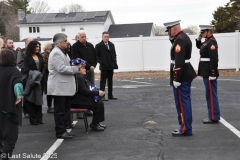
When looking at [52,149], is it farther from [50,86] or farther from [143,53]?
[143,53]

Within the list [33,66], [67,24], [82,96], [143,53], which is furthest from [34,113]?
[67,24]

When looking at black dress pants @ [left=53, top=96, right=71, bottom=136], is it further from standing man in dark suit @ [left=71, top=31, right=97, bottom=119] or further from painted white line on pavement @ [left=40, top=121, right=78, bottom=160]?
standing man in dark suit @ [left=71, top=31, right=97, bottom=119]

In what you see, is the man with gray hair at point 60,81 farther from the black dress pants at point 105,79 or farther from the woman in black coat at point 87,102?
the black dress pants at point 105,79

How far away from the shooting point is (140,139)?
770 centimetres

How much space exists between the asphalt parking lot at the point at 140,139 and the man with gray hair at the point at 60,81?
379mm

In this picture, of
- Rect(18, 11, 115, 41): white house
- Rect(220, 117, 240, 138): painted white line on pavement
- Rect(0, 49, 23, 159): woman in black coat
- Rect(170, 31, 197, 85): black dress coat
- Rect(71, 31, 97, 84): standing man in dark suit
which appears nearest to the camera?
Rect(0, 49, 23, 159): woman in black coat

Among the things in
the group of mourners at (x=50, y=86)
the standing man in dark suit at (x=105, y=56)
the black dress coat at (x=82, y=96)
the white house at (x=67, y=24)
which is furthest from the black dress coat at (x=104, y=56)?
the white house at (x=67, y=24)

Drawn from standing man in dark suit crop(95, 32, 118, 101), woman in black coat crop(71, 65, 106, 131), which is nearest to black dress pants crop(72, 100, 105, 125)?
woman in black coat crop(71, 65, 106, 131)

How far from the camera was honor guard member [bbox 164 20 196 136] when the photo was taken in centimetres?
773

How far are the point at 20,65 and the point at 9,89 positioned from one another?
14.2ft

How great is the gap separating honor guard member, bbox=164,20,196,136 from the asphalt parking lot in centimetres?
32

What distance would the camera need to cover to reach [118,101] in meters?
12.8

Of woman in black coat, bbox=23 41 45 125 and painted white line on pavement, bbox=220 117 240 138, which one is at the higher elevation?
woman in black coat, bbox=23 41 45 125

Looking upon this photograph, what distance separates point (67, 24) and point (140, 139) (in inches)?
2231
